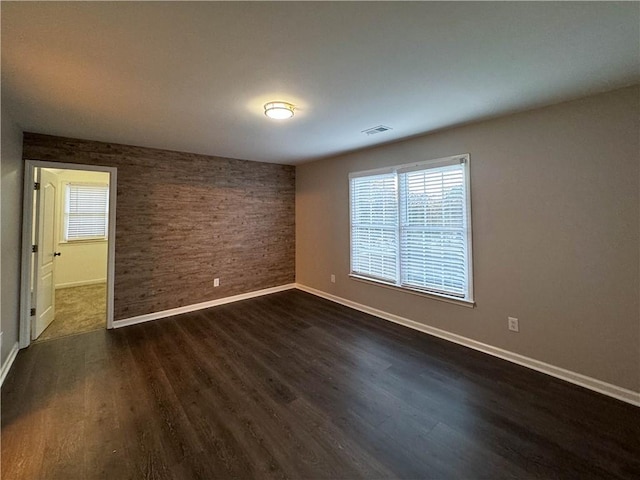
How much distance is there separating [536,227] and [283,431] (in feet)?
9.07

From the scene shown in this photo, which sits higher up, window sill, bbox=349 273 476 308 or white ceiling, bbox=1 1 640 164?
white ceiling, bbox=1 1 640 164

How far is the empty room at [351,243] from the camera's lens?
5.05 feet

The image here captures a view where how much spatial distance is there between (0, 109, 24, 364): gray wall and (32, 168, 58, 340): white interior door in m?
0.29

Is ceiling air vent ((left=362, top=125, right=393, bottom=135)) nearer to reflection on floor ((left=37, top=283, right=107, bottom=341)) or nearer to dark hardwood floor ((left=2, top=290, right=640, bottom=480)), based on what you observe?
dark hardwood floor ((left=2, top=290, right=640, bottom=480))

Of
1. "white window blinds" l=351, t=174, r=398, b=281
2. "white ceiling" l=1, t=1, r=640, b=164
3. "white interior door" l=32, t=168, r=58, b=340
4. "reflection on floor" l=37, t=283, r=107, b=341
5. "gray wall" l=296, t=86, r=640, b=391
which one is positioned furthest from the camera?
"white window blinds" l=351, t=174, r=398, b=281

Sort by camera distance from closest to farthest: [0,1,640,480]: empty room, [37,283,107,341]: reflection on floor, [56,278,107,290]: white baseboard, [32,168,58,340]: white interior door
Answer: [0,1,640,480]: empty room < [32,168,58,340]: white interior door < [37,283,107,341]: reflection on floor < [56,278,107,290]: white baseboard

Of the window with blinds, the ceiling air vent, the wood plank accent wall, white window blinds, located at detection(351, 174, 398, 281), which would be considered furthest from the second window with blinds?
the window with blinds

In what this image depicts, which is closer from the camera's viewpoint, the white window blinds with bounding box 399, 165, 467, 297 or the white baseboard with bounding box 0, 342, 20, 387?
the white baseboard with bounding box 0, 342, 20, 387

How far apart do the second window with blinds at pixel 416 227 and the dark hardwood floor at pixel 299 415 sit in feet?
2.75

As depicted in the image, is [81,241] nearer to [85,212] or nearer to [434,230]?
[85,212]

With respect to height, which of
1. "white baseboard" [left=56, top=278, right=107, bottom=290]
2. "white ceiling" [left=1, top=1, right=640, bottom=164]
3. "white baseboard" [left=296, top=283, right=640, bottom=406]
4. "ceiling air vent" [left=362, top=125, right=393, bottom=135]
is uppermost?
"ceiling air vent" [left=362, top=125, right=393, bottom=135]

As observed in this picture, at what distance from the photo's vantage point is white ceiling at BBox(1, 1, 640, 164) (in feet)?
4.46

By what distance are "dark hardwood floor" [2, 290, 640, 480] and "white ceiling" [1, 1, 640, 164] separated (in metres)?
2.42

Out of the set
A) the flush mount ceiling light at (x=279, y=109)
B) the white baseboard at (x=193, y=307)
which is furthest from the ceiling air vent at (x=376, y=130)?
the white baseboard at (x=193, y=307)
